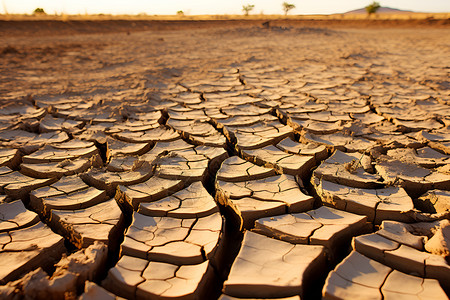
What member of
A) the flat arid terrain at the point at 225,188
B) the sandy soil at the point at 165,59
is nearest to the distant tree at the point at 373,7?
the sandy soil at the point at 165,59

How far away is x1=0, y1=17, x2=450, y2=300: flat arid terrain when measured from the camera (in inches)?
47.1

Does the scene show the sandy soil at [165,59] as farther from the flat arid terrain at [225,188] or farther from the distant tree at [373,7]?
the distant tree at [373,7]

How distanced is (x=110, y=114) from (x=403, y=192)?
2519 millimetres

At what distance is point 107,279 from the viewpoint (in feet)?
3.89

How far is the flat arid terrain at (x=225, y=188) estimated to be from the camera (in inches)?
47.1

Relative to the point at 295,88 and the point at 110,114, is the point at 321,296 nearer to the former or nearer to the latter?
the point at 110,114

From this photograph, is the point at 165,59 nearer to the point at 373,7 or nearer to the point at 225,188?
the point at 225,188

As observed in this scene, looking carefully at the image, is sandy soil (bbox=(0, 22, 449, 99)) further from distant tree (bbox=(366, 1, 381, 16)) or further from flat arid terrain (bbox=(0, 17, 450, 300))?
distant tree (bbox=(366, 1, 381, 16))

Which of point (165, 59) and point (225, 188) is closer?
point (225, 188)

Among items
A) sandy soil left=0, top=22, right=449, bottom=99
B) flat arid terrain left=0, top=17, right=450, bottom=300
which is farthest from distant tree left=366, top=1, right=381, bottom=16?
flat arid terrain left=0, top=17, right=450, bottom=300

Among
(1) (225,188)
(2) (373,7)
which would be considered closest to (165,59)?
(1) (225,188)

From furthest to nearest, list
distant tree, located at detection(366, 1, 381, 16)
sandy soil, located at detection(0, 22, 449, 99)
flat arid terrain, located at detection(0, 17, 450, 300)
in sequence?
distant tree, located at detection(366, 1, 381, 16), sandy soil, located at detection(0, 22, 449, 99), flat arid terrain, located at detection(0, 17, 450, 300)

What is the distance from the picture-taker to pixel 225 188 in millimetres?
1814

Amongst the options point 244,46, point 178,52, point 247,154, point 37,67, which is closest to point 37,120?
point 247,154
